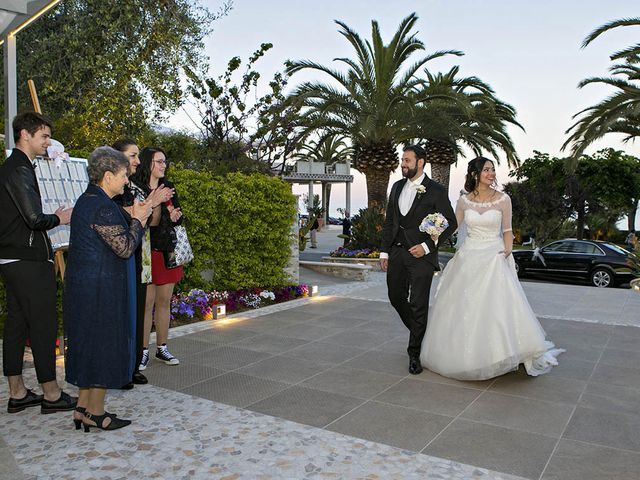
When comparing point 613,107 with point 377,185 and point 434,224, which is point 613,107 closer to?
point 377,185

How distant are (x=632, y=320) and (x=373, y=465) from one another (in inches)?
250

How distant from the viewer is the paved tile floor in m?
3.38

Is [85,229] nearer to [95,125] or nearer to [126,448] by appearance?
[126,448]

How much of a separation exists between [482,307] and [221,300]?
176 inches

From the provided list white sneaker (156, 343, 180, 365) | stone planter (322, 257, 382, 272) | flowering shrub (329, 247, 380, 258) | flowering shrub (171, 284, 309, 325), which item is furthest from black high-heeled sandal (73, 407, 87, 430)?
flowering shrub (329, 247, 380, 258)

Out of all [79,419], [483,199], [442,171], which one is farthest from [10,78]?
[442,171]

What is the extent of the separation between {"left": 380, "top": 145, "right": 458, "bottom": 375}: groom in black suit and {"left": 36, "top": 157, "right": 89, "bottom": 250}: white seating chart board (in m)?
3.07

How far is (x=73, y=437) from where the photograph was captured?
377 centimetres

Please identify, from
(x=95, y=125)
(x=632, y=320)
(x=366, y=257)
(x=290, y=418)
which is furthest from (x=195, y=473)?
(x=366, y=257)

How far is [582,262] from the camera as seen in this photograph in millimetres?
15117

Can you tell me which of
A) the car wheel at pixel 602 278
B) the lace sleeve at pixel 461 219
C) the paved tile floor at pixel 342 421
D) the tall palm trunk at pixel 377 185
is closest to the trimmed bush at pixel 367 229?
the tall palm trunk at pixel 377 185

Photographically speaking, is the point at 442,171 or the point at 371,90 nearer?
the point at 371,90

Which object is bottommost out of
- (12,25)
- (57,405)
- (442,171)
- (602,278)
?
(602,278)

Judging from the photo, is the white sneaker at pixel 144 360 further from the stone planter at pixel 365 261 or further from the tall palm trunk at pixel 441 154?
the tall palm trunk at pixel 441 154
